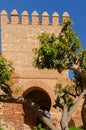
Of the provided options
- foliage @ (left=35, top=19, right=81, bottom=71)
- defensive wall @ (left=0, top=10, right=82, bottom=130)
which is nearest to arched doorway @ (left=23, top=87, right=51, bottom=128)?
defensive wall @ (left=0, top=10, right=82, bottom=130)

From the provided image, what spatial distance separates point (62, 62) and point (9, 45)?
12.4 metres

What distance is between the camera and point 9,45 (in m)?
28.2

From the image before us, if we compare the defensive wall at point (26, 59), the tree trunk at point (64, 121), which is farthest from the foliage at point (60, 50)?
the defensive wall at point (26, 59)

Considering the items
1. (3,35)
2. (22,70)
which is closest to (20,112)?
(22,70)

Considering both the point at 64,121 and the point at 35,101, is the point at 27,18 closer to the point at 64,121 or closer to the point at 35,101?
the point at 35,101

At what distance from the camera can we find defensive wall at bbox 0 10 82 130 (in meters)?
27.1

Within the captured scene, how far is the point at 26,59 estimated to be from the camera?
1106 inches

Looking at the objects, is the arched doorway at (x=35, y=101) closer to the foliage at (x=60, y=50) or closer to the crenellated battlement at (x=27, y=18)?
the crenellated battlement at (x=27, y=18)

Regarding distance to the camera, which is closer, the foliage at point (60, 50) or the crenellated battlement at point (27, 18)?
the foliage at point (60, 50)

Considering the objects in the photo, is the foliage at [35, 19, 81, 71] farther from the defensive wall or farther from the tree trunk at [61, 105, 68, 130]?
the defensive wall

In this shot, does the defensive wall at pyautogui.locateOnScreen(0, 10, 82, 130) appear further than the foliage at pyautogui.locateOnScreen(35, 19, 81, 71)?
Yes

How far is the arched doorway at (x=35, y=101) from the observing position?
28.4 meters

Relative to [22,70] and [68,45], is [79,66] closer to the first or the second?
[68,45]

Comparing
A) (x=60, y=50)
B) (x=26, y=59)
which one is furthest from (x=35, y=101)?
(x=60, y=50)
